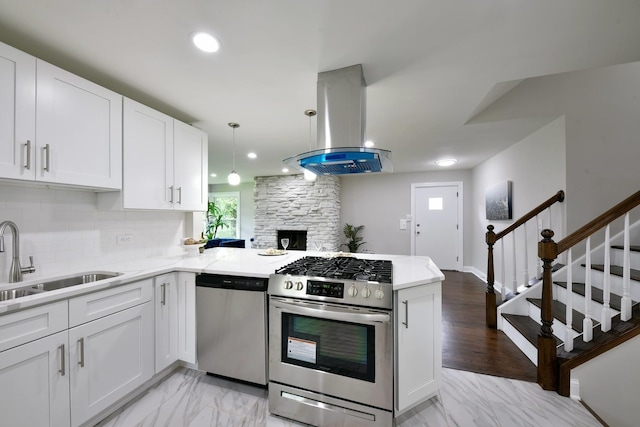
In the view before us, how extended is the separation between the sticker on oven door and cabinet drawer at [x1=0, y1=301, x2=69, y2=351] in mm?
1256

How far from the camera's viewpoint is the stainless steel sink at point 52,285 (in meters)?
1.46

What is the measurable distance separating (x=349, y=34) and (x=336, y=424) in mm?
2324

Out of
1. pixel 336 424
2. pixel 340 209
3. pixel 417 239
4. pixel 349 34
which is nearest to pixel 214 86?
pixel 349 34

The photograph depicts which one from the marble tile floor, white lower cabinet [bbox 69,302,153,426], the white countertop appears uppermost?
the white countertop

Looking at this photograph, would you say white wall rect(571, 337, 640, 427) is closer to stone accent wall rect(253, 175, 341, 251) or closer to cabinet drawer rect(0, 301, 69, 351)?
cabinet drawer rect(0, 301, 69, 351)

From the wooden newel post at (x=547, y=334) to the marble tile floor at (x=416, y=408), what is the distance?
97 millimetres

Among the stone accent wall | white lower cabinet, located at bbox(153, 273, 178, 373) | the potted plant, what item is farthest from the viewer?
the potted plant

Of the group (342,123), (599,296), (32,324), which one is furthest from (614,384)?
(32,324)

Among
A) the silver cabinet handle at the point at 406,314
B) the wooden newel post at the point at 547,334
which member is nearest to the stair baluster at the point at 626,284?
the wooden newel post at the point at 547,334

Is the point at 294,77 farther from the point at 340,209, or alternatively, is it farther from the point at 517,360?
the point at 340,209

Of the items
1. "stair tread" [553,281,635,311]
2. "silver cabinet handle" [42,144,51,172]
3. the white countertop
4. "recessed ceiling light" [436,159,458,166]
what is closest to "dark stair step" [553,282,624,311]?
"stair tread" [553,281,635,311]

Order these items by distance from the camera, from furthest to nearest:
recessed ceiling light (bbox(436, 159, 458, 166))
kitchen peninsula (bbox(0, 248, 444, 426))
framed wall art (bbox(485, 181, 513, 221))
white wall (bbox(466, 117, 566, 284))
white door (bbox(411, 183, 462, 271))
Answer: white door (bbox(411, 183, 462, 271)) < recessed ceiling light (bbox(436, 159, 458, 166)) < framed wall art (bbox(485, 181, 513, 221)) < white wall (bbox(466, 117, 566, 284)) < kitchen peninsula (bbox(0, 248, 444, 426))

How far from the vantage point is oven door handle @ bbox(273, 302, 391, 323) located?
56.2 inches

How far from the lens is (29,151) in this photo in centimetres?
143
